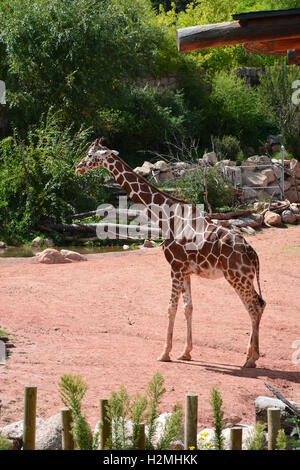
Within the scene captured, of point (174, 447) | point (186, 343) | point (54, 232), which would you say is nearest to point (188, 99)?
point (54, 232)

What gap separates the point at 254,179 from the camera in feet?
87.6

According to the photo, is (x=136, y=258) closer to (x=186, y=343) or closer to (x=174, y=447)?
(x=186, y=343)

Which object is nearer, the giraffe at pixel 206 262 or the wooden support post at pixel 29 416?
the wooden support post at pixel 29 416

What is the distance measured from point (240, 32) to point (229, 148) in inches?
946

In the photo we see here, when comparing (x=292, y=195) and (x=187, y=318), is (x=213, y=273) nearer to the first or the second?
(x=187, y=318)

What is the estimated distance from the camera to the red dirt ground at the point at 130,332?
9383 millimetres

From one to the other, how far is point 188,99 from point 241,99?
7.15 feet

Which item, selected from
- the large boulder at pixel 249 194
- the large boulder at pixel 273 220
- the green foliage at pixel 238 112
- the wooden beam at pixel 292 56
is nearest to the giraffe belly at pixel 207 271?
the wooden beam at pixel 292 56

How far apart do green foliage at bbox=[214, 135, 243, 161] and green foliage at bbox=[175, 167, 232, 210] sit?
636cm

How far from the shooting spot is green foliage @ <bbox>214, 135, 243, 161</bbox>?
31.5 metres

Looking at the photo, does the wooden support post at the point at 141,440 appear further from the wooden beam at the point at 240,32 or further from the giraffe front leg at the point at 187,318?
the giraffe front leg at the point at 187,318

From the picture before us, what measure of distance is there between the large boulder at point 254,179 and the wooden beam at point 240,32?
1887 cm

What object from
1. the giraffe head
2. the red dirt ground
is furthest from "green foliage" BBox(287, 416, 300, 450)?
the giraffe head

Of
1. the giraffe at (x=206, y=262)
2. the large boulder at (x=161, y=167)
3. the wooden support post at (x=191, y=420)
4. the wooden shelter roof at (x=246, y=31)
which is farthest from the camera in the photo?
the large boulder at (x=161, y=167)
